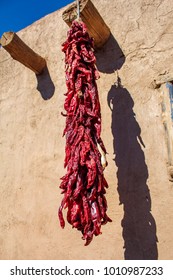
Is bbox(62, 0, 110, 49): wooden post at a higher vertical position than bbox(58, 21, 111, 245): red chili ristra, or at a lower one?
higher

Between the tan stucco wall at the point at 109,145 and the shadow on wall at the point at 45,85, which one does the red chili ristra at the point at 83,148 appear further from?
the shadow on wall at the point at 45,85

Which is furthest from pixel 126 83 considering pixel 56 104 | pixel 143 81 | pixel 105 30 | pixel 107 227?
pixel 107 227

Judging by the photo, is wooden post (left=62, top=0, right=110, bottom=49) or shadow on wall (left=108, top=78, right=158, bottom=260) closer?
shadow on wall (left=108, top=78, right=158, bottom=260)

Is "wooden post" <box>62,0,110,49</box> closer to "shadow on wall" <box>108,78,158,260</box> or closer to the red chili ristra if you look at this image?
the red chili ristra

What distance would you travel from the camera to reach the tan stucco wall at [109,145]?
255cm

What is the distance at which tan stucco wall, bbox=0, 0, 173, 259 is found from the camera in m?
2.55

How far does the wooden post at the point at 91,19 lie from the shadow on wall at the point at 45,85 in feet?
2.28

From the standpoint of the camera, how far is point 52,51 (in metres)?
3.62

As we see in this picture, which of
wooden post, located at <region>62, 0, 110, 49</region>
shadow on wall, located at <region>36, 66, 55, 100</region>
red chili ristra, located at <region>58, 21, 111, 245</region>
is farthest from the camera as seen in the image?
shadow on wall, located at <region>36, 66, 55, 100</region>

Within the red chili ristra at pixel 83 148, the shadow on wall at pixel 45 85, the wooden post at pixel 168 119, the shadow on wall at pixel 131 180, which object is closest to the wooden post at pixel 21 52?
the shadow on wall at pixel 45 85

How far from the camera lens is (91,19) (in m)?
2.86

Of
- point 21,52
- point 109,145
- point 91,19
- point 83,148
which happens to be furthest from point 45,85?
point 83,148

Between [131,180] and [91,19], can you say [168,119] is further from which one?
[91,19]

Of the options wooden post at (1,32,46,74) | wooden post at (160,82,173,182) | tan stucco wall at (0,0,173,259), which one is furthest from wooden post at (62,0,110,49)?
wooden post at (160,82,173,182)
